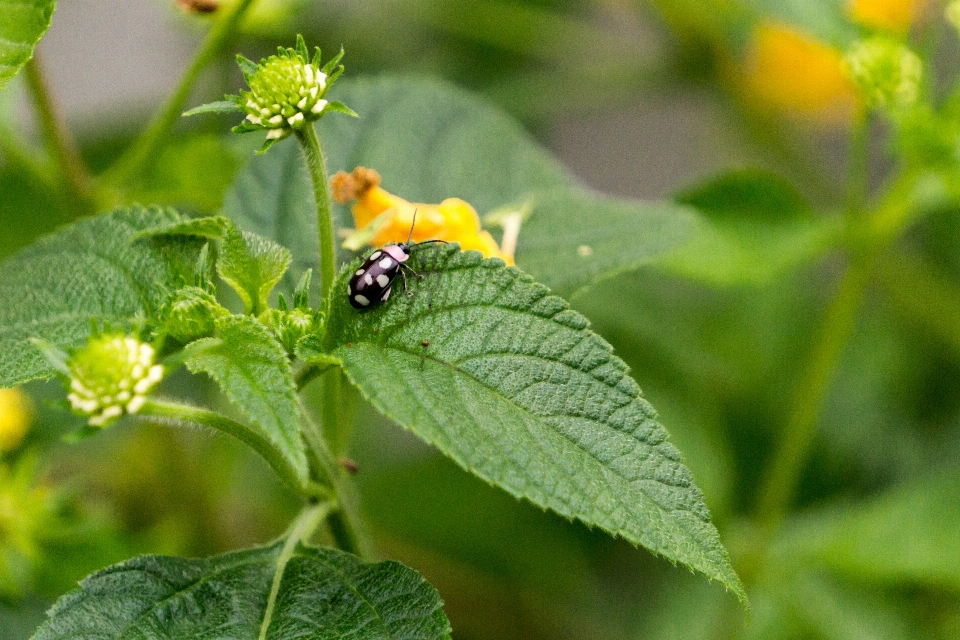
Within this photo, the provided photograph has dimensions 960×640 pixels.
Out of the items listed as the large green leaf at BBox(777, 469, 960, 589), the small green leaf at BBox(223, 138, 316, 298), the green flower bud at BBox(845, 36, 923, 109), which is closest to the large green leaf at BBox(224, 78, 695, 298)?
the small green leaf at BBox(223, 138, 316, 298)

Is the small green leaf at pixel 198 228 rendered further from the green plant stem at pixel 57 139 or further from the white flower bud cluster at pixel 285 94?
the green plant stem at pixel 57 139

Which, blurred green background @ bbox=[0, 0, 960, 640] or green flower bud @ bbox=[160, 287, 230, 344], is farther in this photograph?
blurred green background @ bbox=[0, 0, 960, 640]

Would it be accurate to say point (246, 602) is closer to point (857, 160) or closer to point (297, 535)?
point (297, 535)

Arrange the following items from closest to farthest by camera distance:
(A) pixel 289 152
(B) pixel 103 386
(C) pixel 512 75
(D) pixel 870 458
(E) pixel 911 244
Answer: (B) pixel 103 386, (A) pixel 289 152, (D) pixel 870 458, (E) pixel 911 244, (C) pixel 512 75

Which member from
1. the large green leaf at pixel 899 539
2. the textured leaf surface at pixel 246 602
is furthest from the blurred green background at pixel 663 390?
the textured leaf surface at pixel 246 602

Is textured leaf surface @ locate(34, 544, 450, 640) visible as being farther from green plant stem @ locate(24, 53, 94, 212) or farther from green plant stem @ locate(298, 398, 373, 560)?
green plant stem @ locate(24, 53, 94, 212)

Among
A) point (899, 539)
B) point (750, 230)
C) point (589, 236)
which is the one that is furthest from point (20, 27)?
point (899, 539)

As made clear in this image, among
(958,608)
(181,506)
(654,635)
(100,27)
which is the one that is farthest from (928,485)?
A: (100,27)

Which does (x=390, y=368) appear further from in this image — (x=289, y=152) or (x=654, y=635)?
(x=654, y=635)

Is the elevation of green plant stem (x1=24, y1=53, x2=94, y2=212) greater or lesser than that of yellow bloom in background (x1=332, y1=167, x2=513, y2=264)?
lesser
